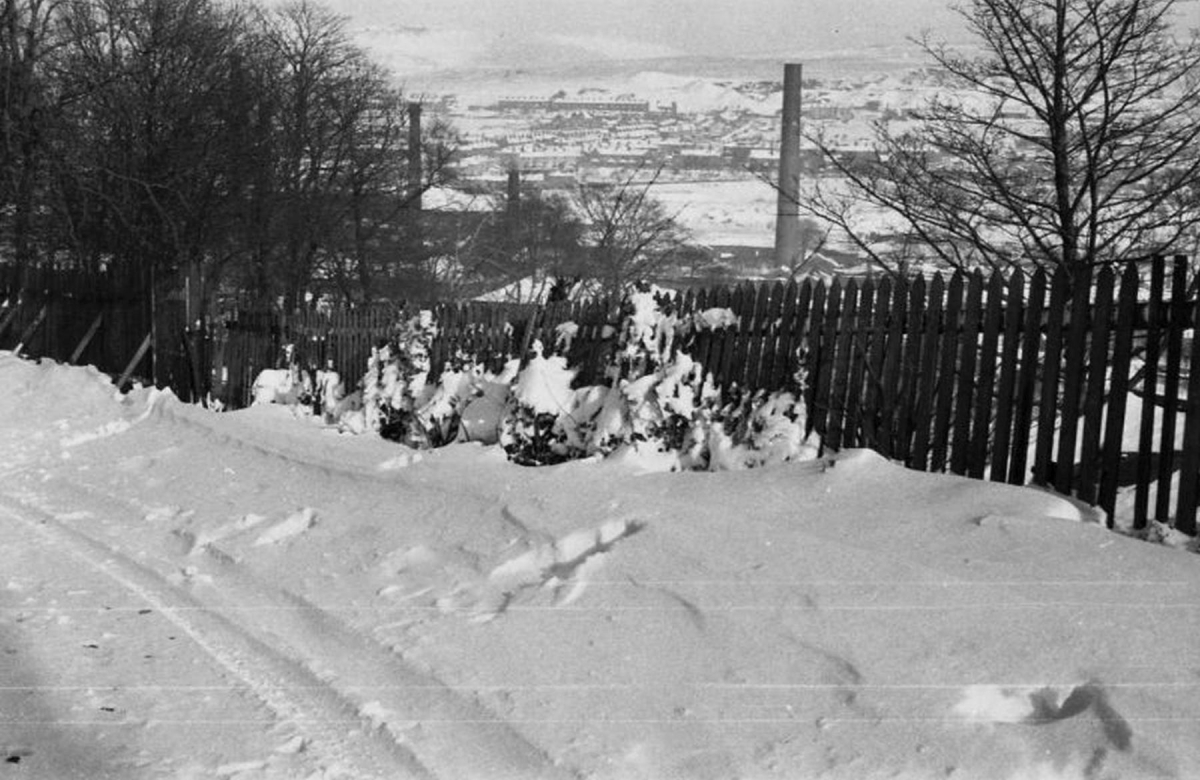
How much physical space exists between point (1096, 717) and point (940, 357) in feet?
12.0

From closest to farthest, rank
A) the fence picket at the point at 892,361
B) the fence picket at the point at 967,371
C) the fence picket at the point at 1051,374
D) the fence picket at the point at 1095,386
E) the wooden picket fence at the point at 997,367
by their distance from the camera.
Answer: the wooden picket fence at the point at 997,367 < the fence picket at the point at 1095,386 < the fence picket at the point at 1051,374 < the fence picket at the point at 967,371 < the fence picket at the point at 892,361

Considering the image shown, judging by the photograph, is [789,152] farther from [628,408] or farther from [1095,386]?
[1095,386]

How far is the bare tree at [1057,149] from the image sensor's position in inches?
467

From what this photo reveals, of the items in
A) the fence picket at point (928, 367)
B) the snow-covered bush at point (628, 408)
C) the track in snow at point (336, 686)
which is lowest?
the track in snow at point (336, 686)

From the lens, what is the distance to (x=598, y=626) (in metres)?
5.39

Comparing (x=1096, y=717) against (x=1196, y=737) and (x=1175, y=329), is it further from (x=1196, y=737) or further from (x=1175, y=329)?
(x=1175, y=329)

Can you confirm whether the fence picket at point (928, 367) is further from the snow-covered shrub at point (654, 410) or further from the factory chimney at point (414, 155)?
the factory chimney at point (414, 155)

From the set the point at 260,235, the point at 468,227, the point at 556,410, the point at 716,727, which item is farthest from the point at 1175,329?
the point at 468,227

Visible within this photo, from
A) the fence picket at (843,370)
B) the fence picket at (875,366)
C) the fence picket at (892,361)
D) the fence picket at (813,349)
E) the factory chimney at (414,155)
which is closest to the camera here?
the fence picket at (892,361)

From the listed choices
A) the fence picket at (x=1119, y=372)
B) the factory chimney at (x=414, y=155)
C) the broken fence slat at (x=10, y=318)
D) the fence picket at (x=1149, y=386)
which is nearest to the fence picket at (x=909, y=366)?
the fence picket at (x=1119, y=372)

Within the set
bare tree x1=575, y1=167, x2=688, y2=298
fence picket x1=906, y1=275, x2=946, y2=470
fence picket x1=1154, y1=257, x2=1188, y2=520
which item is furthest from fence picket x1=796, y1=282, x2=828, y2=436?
bare tree x1=575, y1=167, x2=688, y2=298

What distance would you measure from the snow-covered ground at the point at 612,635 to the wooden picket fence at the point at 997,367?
1.95 feet

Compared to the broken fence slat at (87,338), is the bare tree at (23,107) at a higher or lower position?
higher

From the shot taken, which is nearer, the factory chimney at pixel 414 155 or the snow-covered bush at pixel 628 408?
the snow-covered bush at pixel 628 408
